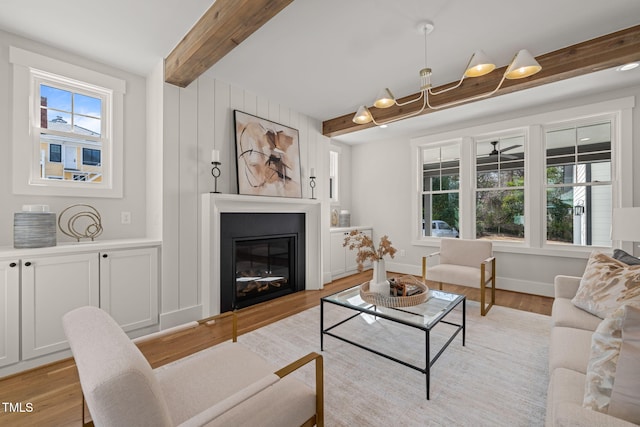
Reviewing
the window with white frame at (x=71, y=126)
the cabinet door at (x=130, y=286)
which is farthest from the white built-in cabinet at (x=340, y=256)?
the window with white frame at (x=71, y=126)

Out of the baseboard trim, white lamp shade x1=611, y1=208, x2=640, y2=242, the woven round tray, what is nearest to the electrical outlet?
the baseboard trim

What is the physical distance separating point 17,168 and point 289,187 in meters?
2.67

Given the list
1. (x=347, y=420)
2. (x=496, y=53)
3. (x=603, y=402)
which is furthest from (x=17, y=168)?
(x=496, y=53)

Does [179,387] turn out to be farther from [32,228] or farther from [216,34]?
[216,34]

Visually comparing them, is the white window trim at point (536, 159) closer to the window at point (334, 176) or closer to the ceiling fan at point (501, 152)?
the ceiling fan at point (501, 152)

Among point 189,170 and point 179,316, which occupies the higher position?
point 189,170

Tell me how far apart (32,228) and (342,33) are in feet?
9.80

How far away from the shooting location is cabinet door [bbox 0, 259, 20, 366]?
6.59ft

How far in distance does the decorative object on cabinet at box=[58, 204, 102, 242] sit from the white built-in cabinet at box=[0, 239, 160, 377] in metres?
0.39

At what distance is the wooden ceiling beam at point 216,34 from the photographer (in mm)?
1820

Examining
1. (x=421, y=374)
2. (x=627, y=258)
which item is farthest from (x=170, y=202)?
(x=627, y=258)

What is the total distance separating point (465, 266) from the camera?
A: 3.77 m

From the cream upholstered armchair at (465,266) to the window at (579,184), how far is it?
1.14m

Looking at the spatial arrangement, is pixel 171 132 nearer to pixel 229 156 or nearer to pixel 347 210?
pixel 229 156
